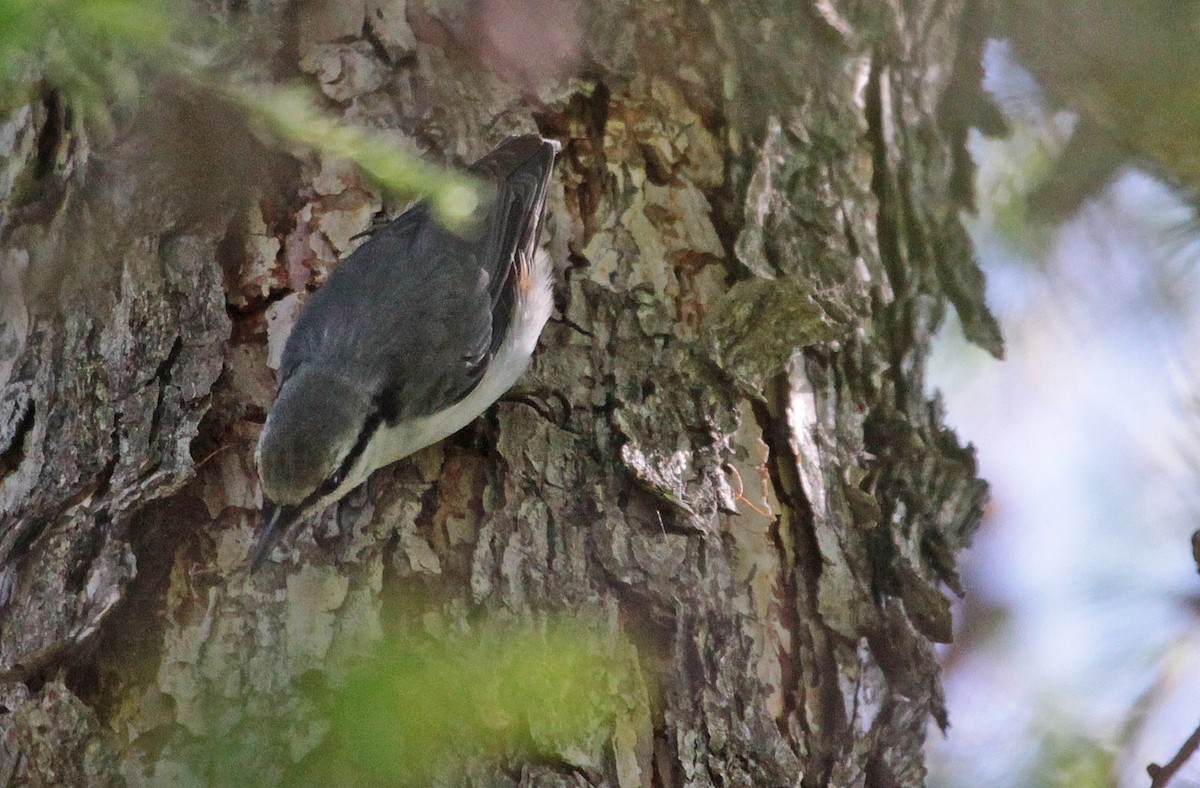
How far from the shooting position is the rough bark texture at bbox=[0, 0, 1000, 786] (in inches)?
83.4

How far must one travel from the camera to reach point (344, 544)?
2.36 meters

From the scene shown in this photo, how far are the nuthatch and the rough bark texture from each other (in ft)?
0.26

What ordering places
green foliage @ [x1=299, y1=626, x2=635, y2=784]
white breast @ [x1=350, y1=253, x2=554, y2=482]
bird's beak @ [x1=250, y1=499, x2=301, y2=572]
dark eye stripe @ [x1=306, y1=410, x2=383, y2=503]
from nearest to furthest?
green foliage @ [x1=299, y1=626, x2=635, y2=784] < bird's beak @ [x1=250, y1=499, x2=301, y2=572] < dark eye stripe @ [x1=306, y1=410, x2=383, y2=503] < white breast @ [x1=350, y1=253, x2=554, y2=482]

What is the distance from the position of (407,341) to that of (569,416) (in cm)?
64

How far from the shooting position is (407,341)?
2959 mm

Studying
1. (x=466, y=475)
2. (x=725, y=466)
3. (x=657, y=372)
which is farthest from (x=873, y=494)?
(x=466, y=475)

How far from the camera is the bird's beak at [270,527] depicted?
2248 millimetres

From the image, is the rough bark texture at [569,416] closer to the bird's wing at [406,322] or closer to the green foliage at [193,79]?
the bird's wing at [406,322]

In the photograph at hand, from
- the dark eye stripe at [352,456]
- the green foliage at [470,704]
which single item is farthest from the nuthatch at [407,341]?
the green foliage at [470,704]

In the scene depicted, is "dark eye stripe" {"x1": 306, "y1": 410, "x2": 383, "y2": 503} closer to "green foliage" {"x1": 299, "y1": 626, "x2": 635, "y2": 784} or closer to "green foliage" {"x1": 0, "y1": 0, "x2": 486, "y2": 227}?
"green foliage" {"x1": 299, "y1": 626, "x2": 635, "y2": 784}

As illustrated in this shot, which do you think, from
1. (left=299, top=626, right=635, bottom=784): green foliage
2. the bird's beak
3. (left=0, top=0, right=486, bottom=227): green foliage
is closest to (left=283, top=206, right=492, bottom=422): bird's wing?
the bird's beak

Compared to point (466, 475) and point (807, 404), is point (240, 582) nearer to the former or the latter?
point (466, 475)

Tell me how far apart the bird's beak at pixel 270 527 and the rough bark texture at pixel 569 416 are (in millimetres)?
58

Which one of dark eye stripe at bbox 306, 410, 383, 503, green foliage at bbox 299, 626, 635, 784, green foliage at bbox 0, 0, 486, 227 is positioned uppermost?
green foliage at bbox 0, 0, 486, 227
